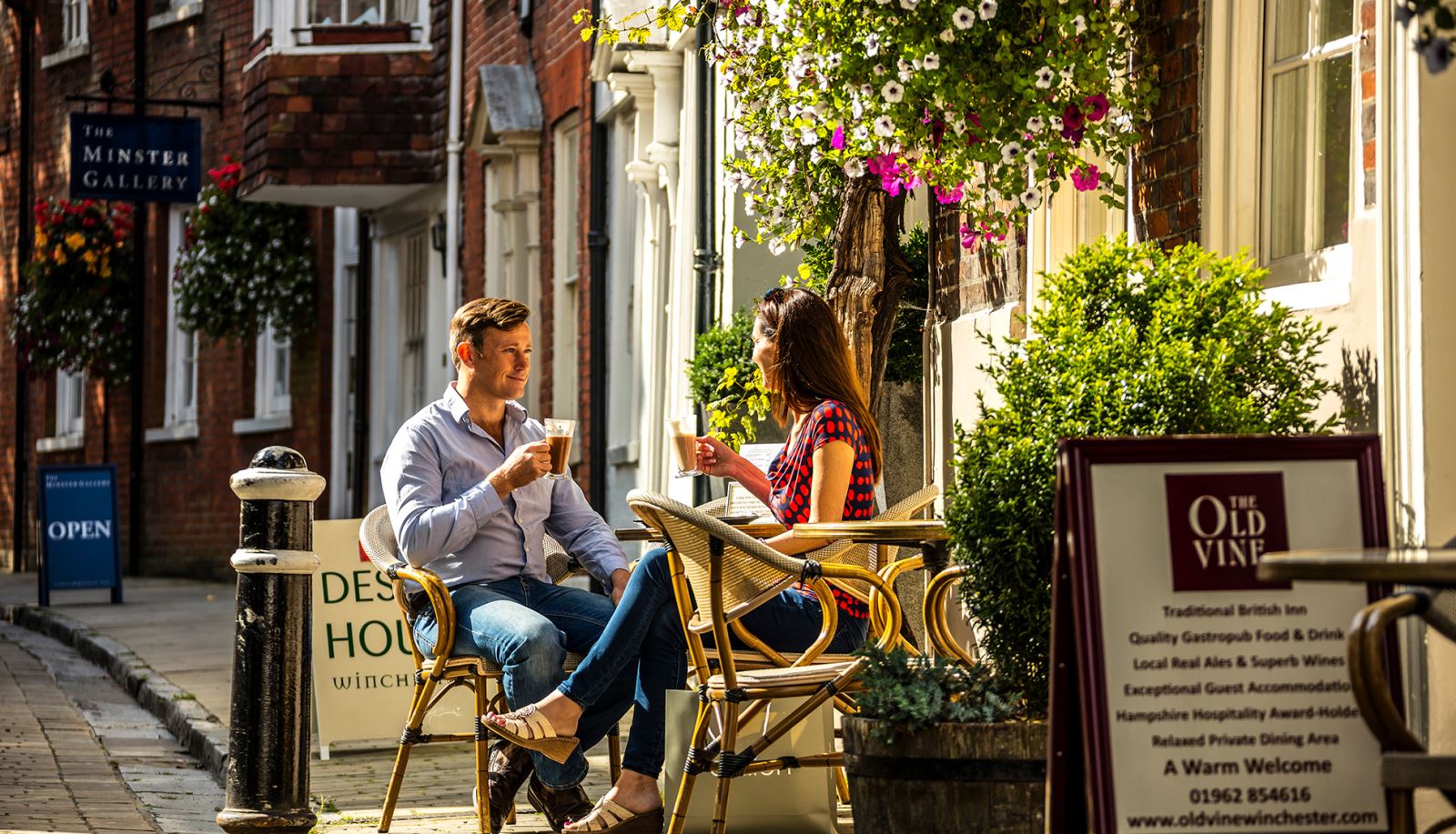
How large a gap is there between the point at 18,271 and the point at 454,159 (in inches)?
390

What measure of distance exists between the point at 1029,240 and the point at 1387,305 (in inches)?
97.0

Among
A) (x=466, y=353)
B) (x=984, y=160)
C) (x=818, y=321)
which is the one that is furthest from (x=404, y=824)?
(x=984, y=160)

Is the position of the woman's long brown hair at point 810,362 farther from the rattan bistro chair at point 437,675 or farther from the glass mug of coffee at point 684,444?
the rattan bistro chair at point 437,675

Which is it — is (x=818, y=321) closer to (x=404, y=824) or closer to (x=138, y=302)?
(x=404, y=824)

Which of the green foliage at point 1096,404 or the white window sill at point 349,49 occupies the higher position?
the white window sill at point 349,49

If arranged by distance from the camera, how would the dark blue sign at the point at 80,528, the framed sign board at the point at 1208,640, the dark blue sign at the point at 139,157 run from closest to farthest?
the framed sign board at the point at 1208,640
the dark blue sign at the point at 80,528
the dark blue sign at the point at 139,157

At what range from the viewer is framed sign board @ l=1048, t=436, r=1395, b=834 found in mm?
3789

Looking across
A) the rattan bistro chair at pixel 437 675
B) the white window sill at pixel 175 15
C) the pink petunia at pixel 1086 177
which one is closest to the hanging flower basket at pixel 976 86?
the pink petunia at pixel 1086 177

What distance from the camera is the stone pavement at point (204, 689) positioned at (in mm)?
6773

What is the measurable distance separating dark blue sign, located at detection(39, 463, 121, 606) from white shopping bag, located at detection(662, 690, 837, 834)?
40.0 ft

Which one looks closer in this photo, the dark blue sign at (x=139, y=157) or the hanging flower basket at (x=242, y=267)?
the dark blue sign at (x=139, y=157)

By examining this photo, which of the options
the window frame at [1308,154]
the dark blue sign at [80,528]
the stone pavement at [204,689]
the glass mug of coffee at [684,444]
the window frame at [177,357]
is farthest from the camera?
the window frame at [177,357]

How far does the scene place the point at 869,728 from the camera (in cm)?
459

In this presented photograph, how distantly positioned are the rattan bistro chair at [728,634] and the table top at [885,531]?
9cm
